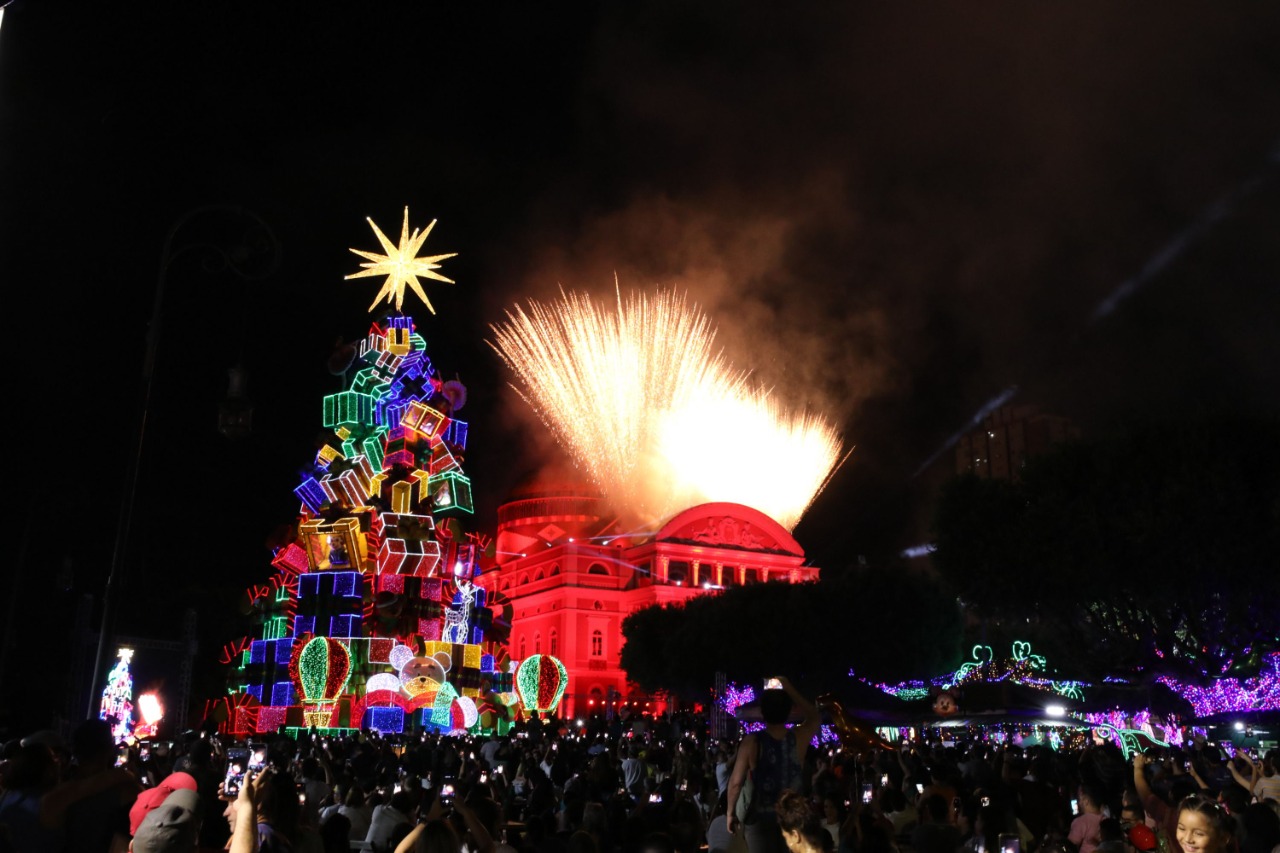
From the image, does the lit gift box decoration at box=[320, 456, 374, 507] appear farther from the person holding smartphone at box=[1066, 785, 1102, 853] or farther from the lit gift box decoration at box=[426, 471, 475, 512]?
the person holding smartphone at box=[1066, 785, 1102, 853]

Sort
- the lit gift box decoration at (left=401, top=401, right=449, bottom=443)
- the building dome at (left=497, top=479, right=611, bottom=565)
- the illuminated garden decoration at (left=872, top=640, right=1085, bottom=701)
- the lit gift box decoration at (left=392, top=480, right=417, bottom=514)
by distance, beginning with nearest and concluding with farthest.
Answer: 1. the illuminated garden decoration at (left=872, top=640, right=1085, bottom=701)
2. the lit gift box decoration at (left=392, top=480, right=417, bottom=514)
3. the lit gift box decoration at (left=401, top=401, right=449, bottom=443)
4. the building dome at (left=497, top=479, right=611, bottom=565)

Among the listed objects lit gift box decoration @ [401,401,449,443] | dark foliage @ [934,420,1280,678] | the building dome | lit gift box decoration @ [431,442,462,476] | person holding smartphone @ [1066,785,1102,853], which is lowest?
person holding smartphone @ [1066,785,1102,853]

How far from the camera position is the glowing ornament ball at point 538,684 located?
43.9 m

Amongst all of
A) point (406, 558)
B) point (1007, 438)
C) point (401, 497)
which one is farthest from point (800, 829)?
point (1007, 438)

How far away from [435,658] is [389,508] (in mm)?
5842

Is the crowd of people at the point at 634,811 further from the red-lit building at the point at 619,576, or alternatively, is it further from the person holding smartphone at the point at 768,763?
the red-lit building at the point at 619,576

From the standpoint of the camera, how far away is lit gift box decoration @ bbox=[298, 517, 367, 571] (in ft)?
132

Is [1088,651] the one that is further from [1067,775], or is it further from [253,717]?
[253,717]

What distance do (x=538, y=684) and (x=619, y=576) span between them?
4491cm

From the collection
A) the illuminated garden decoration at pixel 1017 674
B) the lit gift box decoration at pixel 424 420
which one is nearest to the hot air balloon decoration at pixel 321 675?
the lit gift box decoration at pixel 424 420

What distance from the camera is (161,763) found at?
1648cm

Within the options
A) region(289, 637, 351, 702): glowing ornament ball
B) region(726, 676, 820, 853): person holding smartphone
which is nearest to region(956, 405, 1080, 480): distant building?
region(289, 637, 351, 702): glowing ornament ball

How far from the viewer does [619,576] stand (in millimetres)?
89000

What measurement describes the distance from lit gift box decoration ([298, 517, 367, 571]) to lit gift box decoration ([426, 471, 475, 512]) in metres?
3.34
